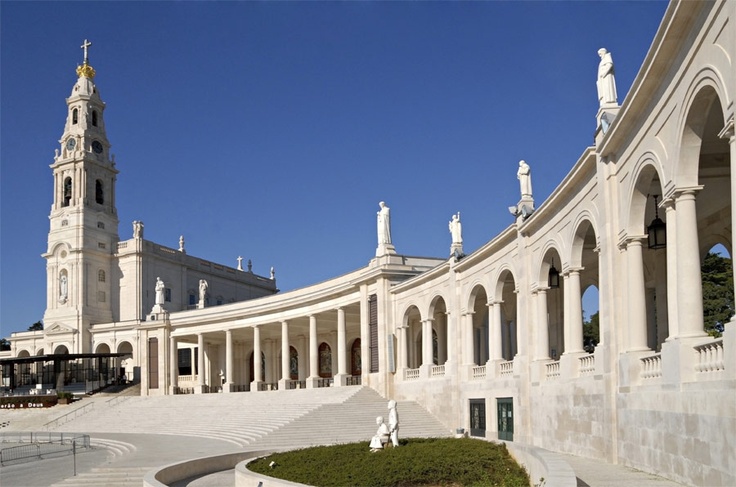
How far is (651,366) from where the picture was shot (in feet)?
61.2

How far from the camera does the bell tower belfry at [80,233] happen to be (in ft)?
277

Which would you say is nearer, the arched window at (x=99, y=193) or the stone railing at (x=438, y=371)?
the stone railing at (x=438, y=371)

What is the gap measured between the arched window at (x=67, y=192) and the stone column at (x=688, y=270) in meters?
80.4

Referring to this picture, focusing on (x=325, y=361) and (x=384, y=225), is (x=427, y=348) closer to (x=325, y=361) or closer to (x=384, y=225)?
(x=384, y=225)

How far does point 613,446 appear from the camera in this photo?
2077 centimetres

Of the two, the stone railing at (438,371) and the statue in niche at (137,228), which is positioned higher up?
the statue in niche at (137,228)

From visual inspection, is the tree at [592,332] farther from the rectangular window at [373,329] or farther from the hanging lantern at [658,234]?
the hanging lantern at [658,234]

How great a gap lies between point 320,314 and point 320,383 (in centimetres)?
567

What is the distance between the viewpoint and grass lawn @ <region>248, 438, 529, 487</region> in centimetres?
1783

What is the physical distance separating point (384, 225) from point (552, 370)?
20941mm

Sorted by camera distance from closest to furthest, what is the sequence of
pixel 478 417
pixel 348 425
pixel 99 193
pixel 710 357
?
pixel 710 357 < pixel 478 417 < pixel 348 425 < pixel 99 193

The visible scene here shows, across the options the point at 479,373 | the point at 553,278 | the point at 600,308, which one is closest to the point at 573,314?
the point at 553,278

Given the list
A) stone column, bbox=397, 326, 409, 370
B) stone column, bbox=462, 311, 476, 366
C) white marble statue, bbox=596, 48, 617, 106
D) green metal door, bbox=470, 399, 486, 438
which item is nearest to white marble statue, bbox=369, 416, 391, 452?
white marble statue, bbox=596, 48, 617, 106

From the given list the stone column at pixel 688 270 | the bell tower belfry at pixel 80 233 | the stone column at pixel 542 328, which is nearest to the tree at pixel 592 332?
the stone column at pixel 542 328
